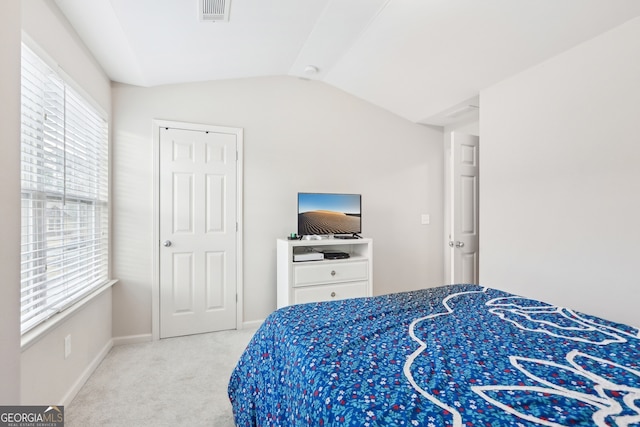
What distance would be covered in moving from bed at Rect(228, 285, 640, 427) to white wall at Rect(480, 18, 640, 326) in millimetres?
713

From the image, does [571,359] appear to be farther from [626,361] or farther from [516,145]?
[516,145]

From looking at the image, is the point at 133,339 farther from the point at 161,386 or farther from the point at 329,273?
the point at 329,273

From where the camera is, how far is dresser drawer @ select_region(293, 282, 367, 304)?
3.05 m

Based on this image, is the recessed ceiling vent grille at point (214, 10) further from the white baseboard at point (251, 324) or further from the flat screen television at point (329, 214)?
the white baseboard at point (251, 324)

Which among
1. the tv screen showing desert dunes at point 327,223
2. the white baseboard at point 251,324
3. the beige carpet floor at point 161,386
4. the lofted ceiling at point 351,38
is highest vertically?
the lofted ceiling at point 351,38

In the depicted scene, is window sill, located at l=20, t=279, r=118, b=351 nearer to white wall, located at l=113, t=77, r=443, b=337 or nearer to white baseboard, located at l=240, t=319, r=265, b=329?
white wall, located at l=113, t=77, r=443, b=337

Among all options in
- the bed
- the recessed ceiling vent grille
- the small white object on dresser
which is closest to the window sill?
the bed

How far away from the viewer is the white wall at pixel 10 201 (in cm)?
108

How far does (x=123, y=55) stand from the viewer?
2383 millimetres

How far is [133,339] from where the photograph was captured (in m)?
2.93

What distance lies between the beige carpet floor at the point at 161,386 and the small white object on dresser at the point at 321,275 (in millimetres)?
677

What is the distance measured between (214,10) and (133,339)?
2828 mm

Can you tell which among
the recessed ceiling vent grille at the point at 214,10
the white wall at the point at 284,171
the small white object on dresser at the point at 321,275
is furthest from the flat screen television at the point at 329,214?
the recessed ceiling vent grille at the point at 214,10

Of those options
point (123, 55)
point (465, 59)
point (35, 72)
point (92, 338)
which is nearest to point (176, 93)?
point (123, 55)
